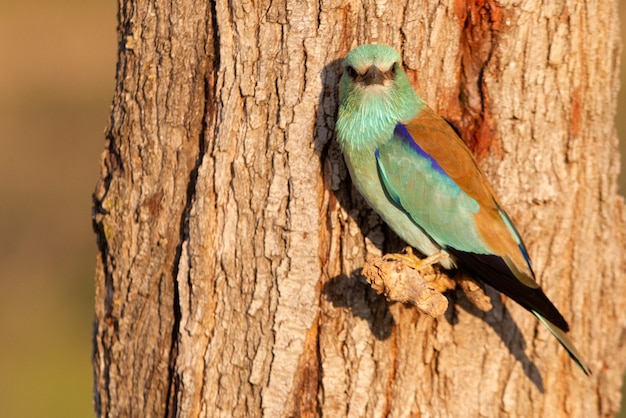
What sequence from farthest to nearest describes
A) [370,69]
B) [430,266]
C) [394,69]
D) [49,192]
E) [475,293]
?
1. [49,192]
2. [430,266]
3. [475,293]
4. [394,69]
5. [370,69]

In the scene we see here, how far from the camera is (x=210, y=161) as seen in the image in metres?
3.74

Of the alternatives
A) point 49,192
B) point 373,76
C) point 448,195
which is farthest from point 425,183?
point 49,192

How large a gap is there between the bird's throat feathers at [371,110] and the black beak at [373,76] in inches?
2.7

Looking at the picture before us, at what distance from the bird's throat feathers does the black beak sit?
0.22 ft

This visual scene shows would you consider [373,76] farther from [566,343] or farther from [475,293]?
[566,343]

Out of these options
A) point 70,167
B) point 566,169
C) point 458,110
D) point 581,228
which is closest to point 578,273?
point 581,228

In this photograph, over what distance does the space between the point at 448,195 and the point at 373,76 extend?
68cm

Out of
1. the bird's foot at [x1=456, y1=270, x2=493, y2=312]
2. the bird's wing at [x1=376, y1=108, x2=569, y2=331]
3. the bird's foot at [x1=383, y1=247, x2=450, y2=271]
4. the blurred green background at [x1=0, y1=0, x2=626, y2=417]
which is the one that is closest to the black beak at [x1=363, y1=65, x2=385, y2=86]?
the bird's wing at [x1=376, y1=108, x2=569, y2=331]

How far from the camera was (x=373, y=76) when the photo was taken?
11.6ft

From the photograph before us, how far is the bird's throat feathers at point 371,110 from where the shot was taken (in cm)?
371

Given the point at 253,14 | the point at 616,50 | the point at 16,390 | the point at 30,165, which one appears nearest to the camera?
the point at 253,14

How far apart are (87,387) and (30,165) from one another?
9.74 feet

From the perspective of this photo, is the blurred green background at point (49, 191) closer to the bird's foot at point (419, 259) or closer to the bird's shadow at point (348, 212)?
the bird's shadow at point (348, 212)

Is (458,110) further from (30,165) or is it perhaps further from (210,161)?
(30,165)
